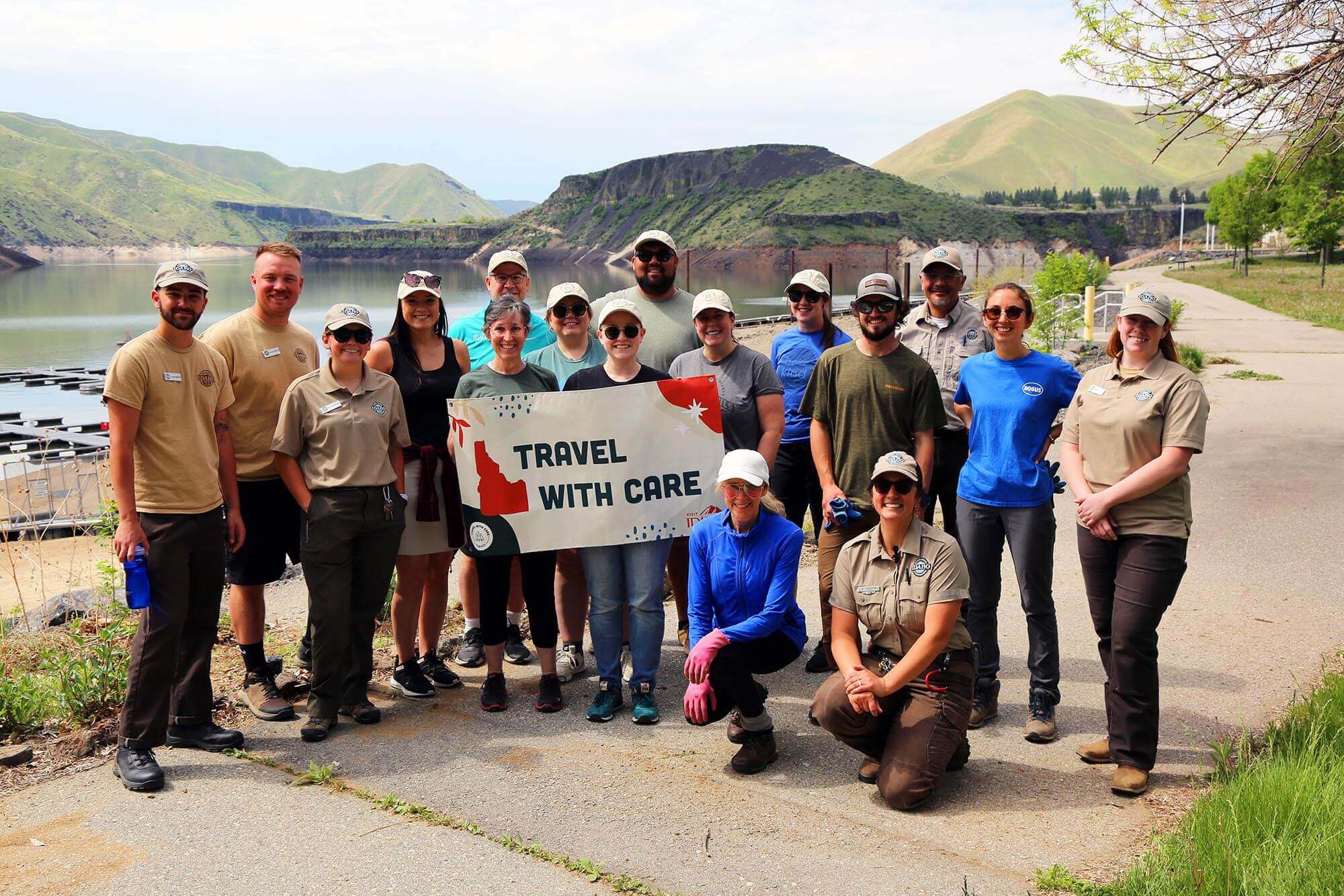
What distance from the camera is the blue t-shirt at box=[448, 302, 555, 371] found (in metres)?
6.56

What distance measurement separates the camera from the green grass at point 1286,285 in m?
34.8

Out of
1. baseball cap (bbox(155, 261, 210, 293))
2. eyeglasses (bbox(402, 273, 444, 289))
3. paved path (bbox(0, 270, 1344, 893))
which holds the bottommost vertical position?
paved path (bbox(0, 270, 1344, 893))

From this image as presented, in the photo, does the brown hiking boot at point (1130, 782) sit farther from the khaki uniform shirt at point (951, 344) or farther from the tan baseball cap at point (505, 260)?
the tan baseball cap at point (505, 260)

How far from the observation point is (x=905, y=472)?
183 inches

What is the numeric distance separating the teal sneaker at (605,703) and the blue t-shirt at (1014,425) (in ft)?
6.89

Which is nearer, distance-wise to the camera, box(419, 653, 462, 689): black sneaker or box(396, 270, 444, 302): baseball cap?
box(396, 270, 444, 302): baseball cap

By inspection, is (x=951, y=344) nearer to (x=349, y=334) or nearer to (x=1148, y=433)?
(x=1148, y=433)

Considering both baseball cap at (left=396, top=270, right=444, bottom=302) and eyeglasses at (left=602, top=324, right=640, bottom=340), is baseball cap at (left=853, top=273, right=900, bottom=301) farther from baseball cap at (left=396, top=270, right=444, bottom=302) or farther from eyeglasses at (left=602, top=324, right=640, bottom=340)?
baseball cap at (left=396, top=270, right=444, bottom=302)

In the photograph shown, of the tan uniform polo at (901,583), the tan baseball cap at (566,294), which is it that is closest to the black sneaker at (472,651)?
the tan baseball cap at (566,294)

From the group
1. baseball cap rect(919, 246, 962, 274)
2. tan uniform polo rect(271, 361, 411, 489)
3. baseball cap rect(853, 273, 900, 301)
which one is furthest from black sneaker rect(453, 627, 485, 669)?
baseball cap rect(919, 246, 962, 274)

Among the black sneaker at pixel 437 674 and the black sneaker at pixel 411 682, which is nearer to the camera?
the black sneaker at pixel 411 682

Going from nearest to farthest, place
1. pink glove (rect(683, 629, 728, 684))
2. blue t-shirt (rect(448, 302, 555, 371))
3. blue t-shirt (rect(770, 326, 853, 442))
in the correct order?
1. pink glove (rect(683, 629, 728, 684))
2. blue t-shirt (rect(448, 302, 555, 371))
3. blue t-shirt (rect(770, 326, 853, 442))

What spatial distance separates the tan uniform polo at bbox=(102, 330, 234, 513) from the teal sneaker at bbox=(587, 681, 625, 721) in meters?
2.16

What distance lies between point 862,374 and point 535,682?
8.53 ft
